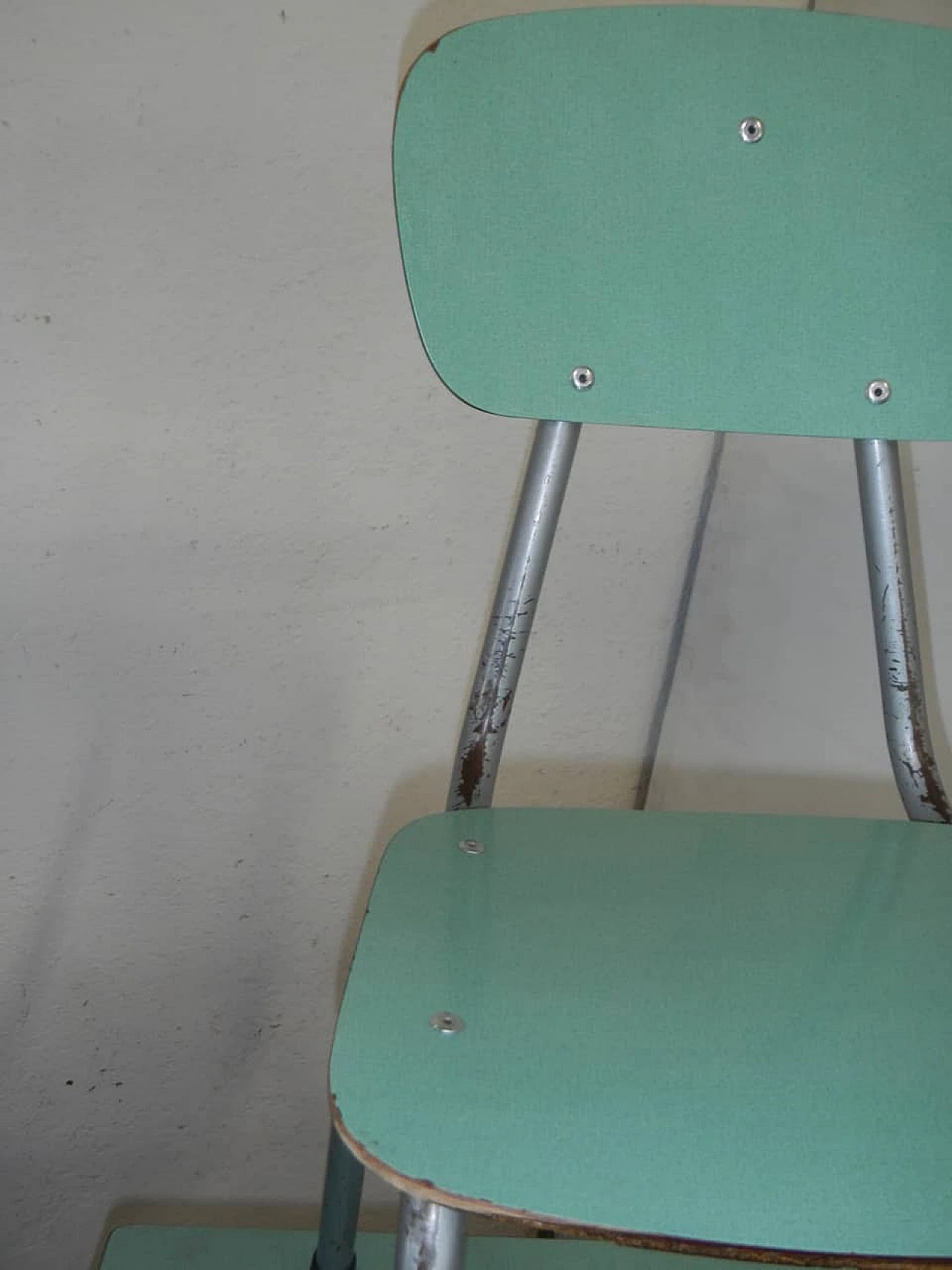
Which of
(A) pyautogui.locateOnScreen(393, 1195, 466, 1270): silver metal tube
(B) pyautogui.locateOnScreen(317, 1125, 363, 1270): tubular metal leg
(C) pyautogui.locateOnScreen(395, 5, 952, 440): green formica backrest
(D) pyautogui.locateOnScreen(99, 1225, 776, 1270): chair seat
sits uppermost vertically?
(C) pyautogui.locateOnScreen(395, 5, 952, 440): green formica backrest

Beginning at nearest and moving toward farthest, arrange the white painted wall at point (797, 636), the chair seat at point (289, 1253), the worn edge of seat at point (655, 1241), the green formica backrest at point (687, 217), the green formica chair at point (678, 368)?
the worn edge of seat at point (655, 1241)
the green formica chair at point (678, 368)
the green formica backrest at point (687, 217)
the white painted wall at point (797, 636)
the chair seat at point (289, 1253)

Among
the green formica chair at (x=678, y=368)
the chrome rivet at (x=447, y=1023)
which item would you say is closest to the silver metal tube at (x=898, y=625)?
the green formica chair at (x=678, y=368)

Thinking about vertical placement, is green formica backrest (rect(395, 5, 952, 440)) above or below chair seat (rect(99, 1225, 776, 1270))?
above

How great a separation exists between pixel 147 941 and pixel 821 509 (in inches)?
23.7

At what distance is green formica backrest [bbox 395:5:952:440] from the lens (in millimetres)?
606

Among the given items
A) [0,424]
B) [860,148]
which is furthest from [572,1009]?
[0,424]

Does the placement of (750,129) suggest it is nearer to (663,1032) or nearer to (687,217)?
(687,217)

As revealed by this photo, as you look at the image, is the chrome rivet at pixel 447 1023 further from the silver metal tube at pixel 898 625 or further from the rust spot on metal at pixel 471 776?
the silver metal tube at pixel 898 625

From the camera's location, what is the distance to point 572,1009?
0.44 m

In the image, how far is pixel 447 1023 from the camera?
43cm

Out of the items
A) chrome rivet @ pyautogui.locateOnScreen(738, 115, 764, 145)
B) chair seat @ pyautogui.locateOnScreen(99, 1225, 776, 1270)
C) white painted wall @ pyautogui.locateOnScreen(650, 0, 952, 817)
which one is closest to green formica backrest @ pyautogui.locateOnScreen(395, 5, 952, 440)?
chrome rivet @ pyautogui.locateOnScreen(738, 115, 764, 145)

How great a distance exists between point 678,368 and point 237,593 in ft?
1.28

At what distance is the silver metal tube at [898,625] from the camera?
2.16ft

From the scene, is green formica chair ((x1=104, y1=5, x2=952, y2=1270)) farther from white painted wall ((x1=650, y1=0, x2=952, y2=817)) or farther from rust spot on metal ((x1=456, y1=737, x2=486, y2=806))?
white painted wall ((x1=650, y1=0, x2=952, y2=817))
